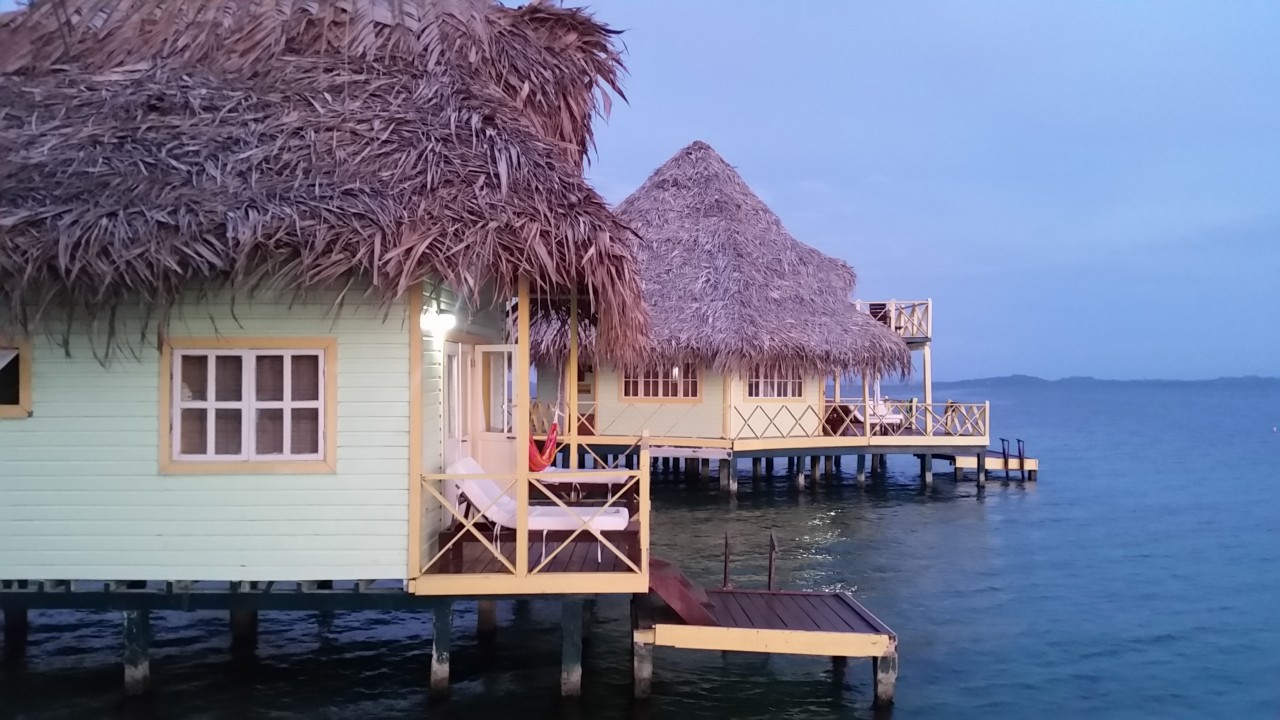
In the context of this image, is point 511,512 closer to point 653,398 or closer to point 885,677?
point 885,677

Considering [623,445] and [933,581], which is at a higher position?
[623,445]

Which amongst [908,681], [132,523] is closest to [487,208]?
[132,523]

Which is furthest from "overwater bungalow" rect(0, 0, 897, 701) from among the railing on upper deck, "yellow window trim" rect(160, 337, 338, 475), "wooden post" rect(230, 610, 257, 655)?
the railing on upper deck

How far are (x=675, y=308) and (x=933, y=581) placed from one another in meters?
8.91

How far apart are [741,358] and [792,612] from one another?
11.3m

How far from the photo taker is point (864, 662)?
9344 millimetres

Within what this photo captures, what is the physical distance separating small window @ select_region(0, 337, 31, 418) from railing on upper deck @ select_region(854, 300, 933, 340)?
1910 cm

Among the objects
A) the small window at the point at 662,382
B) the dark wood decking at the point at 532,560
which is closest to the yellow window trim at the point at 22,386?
the dark wood decking at the point at 532,560

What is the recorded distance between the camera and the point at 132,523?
709 cm

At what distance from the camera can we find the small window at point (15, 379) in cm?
712

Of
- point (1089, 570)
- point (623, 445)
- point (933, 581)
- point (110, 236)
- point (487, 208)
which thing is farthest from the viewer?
point (623, 445)

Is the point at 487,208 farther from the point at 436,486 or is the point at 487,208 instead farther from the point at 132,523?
the point at 132,523

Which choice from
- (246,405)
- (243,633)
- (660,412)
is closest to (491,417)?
(246,405)

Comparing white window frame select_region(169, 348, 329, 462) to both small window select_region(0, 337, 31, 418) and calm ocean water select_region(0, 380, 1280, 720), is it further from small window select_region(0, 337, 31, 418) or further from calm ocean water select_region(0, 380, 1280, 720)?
calm ocean water select_region(0, 380, 1280, 720)
